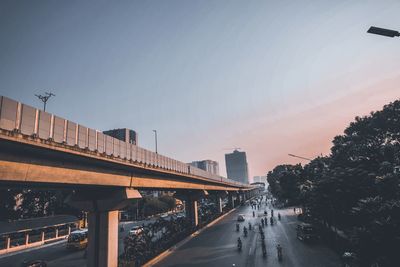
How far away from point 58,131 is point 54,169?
2.48 m

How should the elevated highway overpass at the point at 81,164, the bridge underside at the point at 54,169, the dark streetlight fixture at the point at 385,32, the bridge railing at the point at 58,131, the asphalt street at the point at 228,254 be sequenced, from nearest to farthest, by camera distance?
the dark streetlight fixture at the point at 385,32, the bridge railing at the point at 58,131, the elevated highway overpass at the point at 81,164, the bridge underside at the point at 54,169, the asphalt street at the point at 228,254

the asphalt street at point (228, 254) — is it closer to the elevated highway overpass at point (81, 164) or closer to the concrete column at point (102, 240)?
the concrete column at point (102, 240)

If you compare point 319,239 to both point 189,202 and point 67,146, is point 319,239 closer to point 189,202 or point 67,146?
point 189,202

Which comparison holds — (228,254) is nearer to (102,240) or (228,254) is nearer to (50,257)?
(102,240)

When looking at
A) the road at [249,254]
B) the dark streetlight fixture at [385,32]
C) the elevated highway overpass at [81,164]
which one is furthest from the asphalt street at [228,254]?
the dark streetlight fixture at [385,32]

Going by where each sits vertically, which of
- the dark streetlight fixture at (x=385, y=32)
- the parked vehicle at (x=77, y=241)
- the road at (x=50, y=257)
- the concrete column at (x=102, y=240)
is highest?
the dark streetlight fixture at (x=385, y=32)

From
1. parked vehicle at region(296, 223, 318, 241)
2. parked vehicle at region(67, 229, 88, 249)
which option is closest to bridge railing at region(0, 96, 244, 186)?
parked vehicle at region(67, 229, 88, 249)

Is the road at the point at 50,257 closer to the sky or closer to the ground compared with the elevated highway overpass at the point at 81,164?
closer to the ground

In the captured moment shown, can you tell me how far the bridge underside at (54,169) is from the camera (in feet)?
43.5

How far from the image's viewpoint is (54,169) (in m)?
15.8

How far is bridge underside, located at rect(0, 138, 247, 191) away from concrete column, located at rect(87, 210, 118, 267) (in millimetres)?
3425

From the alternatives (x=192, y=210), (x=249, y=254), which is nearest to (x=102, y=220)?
(x=249, y=254)

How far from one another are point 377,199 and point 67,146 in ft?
60.9

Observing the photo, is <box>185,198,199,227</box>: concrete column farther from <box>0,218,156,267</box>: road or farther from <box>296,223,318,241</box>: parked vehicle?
<box>296,223,318,241</box>: parked vehicle
